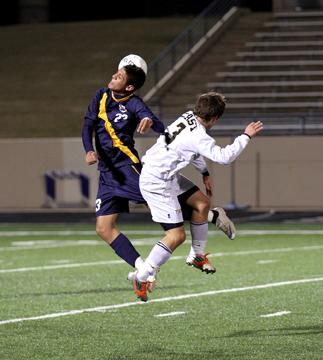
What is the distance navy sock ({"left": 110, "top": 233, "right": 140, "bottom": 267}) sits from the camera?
396 inches

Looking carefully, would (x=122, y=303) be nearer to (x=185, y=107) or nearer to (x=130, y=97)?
(x=130, y=97)

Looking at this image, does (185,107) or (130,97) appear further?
(185,107)

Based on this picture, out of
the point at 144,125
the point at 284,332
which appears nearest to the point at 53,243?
the point at 144,125

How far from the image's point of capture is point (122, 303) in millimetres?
11594

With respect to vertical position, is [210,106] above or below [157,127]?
above

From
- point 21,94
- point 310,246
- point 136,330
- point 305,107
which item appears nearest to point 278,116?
point 305,107

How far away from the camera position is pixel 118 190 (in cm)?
1010

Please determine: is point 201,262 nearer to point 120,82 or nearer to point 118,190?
point 118,190

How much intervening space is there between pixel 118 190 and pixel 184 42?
27.9 meters

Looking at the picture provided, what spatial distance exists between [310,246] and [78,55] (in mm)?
22375

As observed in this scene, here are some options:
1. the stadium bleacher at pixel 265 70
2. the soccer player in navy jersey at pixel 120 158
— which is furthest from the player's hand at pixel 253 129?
the stadium bleacher at pixel 265 70

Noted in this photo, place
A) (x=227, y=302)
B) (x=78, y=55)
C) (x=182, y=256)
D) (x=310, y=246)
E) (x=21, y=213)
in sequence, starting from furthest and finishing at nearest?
(x=78, y=55) → (x=21, y=213) → (x=310, y=246) → (x=182, y=256) → (x=227, y=302)

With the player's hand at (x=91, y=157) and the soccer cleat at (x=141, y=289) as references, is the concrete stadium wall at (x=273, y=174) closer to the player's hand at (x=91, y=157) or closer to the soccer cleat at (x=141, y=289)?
the player's hand at (x=91, y=157)

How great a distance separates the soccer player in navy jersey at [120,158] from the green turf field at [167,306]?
778 millimetres
